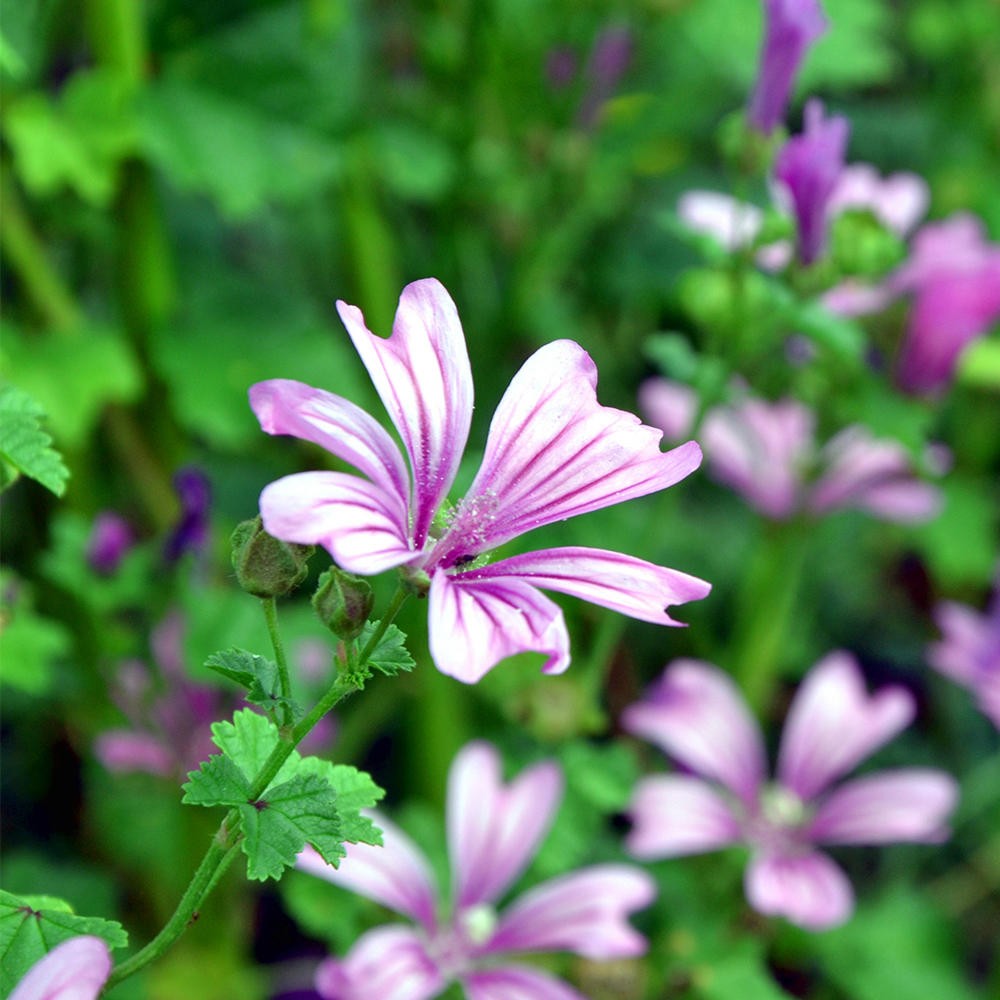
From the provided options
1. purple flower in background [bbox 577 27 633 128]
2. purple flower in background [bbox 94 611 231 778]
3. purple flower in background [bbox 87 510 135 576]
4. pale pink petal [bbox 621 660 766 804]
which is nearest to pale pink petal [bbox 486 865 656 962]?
pale pink petal [bbox 621 660 766 804]

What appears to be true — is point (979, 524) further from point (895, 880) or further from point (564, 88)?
point (564, 88)

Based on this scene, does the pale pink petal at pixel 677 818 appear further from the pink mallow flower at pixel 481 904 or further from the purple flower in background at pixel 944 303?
the purple flower in background at pixel 944 303

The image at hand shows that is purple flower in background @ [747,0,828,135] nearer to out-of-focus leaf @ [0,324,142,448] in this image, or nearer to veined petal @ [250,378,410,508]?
veined petal @ [250,378,410,508]

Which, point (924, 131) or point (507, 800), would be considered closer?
point (507, 800)

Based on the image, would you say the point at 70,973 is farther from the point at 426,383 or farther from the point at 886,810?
the point at 886,810

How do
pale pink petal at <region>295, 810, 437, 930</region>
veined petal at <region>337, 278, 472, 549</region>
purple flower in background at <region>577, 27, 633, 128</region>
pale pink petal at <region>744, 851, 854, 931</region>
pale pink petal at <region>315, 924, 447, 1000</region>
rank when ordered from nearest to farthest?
veined petal at <region>337, 278, 472, 549</region>
pale pink petal at <region>315, 924, 447, 1000</region>
pale pink petal at <region>295, 810, 437, 930</region>
pale pink petal at <region>744, 851, 854, 931</region>
purple flower in background at <region>577, 27, 633, 128</region>

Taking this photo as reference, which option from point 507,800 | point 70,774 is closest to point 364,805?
point 507,800

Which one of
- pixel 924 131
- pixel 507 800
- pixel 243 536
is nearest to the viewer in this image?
pixel 243 536

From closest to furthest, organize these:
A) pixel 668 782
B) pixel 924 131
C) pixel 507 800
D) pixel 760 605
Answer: pixel 507 800 < pixel 668 782 < pixel 760 605 < pixel 924 131

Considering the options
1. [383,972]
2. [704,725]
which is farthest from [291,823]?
[704,725]
